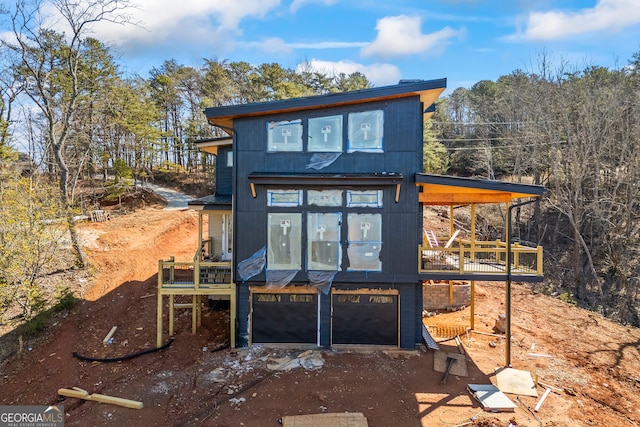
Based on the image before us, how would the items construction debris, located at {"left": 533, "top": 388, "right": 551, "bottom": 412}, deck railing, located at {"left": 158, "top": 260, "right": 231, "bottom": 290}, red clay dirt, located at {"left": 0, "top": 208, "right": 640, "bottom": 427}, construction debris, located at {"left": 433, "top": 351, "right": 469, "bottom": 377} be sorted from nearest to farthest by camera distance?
red clay dirt, located at {"left": 0, "top": 208, "right": 640, "bottom": 427}, construction debris, located at {"left": 533, "top": 388, "right": 551, "bottom": 412}, construction debris, located at {"left": 433, "top": 351, "right": 469, "bottom": 377}, deck railing, located at {"left": 158, "top": 260, "right": 231, "bottom": 290}

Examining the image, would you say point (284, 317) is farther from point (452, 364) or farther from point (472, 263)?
point (472, 263)

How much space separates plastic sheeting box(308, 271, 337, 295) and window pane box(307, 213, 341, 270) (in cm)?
14

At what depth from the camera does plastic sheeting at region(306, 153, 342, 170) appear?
955cm

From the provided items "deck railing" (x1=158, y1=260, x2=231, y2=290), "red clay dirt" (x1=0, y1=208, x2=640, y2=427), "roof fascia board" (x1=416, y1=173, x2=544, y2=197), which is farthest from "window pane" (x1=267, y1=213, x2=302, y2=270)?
"roof fascia board" (x1=416, y1=173, x2=544, y2=197)

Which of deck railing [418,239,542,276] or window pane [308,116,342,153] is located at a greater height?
window pane [308,116,342,153]

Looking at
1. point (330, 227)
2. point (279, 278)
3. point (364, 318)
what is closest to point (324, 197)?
point (330, 227)

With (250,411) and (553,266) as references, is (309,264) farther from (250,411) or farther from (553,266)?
(553,266)

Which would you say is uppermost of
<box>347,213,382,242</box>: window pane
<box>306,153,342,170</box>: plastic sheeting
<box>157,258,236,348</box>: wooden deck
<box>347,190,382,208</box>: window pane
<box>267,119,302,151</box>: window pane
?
<box>267,119,302,151</box>: window pane

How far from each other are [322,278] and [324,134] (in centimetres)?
412

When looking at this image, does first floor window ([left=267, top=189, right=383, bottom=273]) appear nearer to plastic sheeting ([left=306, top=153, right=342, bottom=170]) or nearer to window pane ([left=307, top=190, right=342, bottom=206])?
window pane ([left=307, top=190, right=342, bottom=206])

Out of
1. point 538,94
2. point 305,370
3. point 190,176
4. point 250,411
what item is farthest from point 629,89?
point 190,176

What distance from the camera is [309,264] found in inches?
379

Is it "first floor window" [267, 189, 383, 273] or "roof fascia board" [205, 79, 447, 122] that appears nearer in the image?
"roof fascia board" [205, 79, 447, 122]

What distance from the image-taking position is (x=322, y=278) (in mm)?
9531
